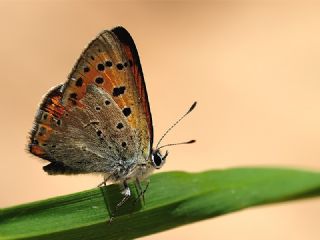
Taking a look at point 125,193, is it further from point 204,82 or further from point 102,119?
point 204,82

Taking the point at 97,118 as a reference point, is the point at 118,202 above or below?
below

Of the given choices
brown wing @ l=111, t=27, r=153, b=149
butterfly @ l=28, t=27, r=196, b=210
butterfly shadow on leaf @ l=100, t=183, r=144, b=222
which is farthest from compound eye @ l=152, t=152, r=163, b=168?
butterfly shadow on leaf @ l=100, t=183, r=144, b=222

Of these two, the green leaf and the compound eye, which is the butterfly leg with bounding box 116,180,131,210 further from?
the compound eye

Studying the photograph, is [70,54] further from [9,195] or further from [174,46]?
[9,195]

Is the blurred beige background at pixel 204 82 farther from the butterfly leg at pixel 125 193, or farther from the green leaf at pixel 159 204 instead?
the green leaf at pixel 159 204

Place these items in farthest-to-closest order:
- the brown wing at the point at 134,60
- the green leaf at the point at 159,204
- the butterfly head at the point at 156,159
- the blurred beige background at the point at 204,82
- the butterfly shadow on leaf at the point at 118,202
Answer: the blurred beige background at the point at 204,82
the butterfly head at the point at 156,159
the brown wing at the point at 134,60
the butterfly shadow on leaf at the point at 118,202
the green leaf at the point at 159,204

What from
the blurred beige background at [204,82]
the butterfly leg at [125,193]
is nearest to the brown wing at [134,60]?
the butterfly leg at [125,193]

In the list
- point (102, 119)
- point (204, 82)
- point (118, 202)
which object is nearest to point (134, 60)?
point (102, 119)

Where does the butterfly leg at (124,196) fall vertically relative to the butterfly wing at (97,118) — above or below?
below
